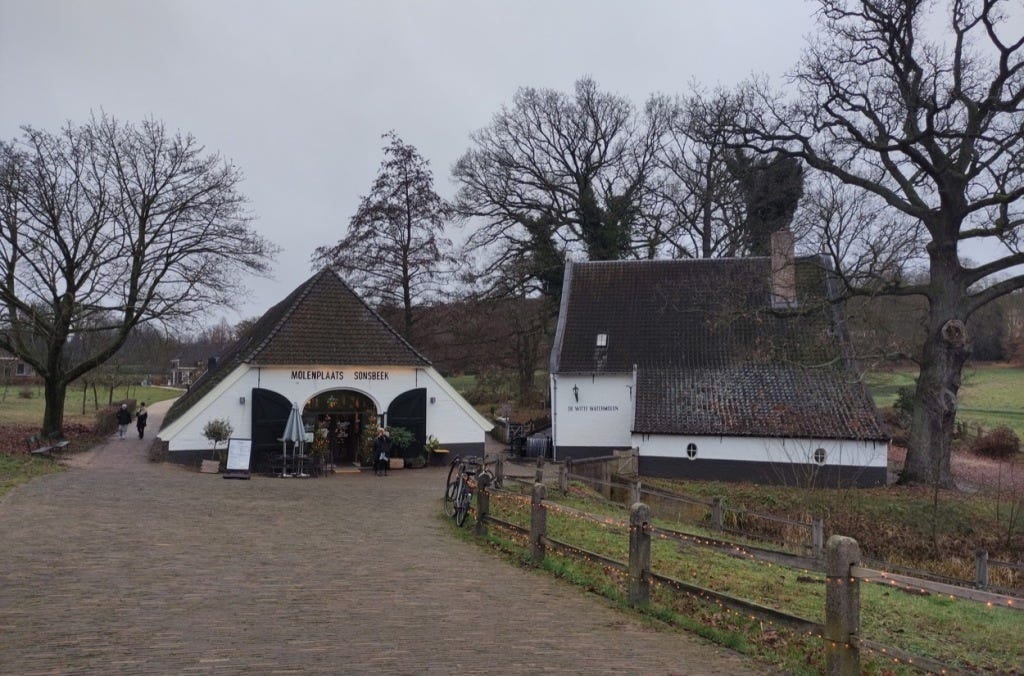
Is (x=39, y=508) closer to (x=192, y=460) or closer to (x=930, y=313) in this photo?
(x=192, y=460)

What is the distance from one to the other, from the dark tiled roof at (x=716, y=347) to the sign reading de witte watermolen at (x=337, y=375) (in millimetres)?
7412

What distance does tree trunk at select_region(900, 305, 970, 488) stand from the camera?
20.2 meters

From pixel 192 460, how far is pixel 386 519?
1032 cm

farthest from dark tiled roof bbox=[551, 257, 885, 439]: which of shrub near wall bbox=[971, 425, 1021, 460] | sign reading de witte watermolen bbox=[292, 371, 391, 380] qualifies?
shrub near wall bbox=[971, 425, 1021, 460]

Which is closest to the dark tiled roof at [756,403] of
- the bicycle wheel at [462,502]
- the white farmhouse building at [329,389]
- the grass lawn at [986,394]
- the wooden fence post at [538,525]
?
the grass lawn at [986,394]

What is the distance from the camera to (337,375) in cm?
2222

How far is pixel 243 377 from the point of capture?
21391mm

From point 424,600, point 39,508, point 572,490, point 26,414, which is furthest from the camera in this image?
point 26,414

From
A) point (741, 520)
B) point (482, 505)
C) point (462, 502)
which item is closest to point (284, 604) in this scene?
point (482, 505)

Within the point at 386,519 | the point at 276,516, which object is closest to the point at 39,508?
the point at 276,516

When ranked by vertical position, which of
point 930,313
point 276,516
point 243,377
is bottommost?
point 276,516

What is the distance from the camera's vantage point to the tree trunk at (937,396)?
795 inches

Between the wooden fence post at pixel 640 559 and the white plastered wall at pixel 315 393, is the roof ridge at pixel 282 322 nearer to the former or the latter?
the white plastered wall at pixel 315 393

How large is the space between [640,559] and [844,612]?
7.67ft
